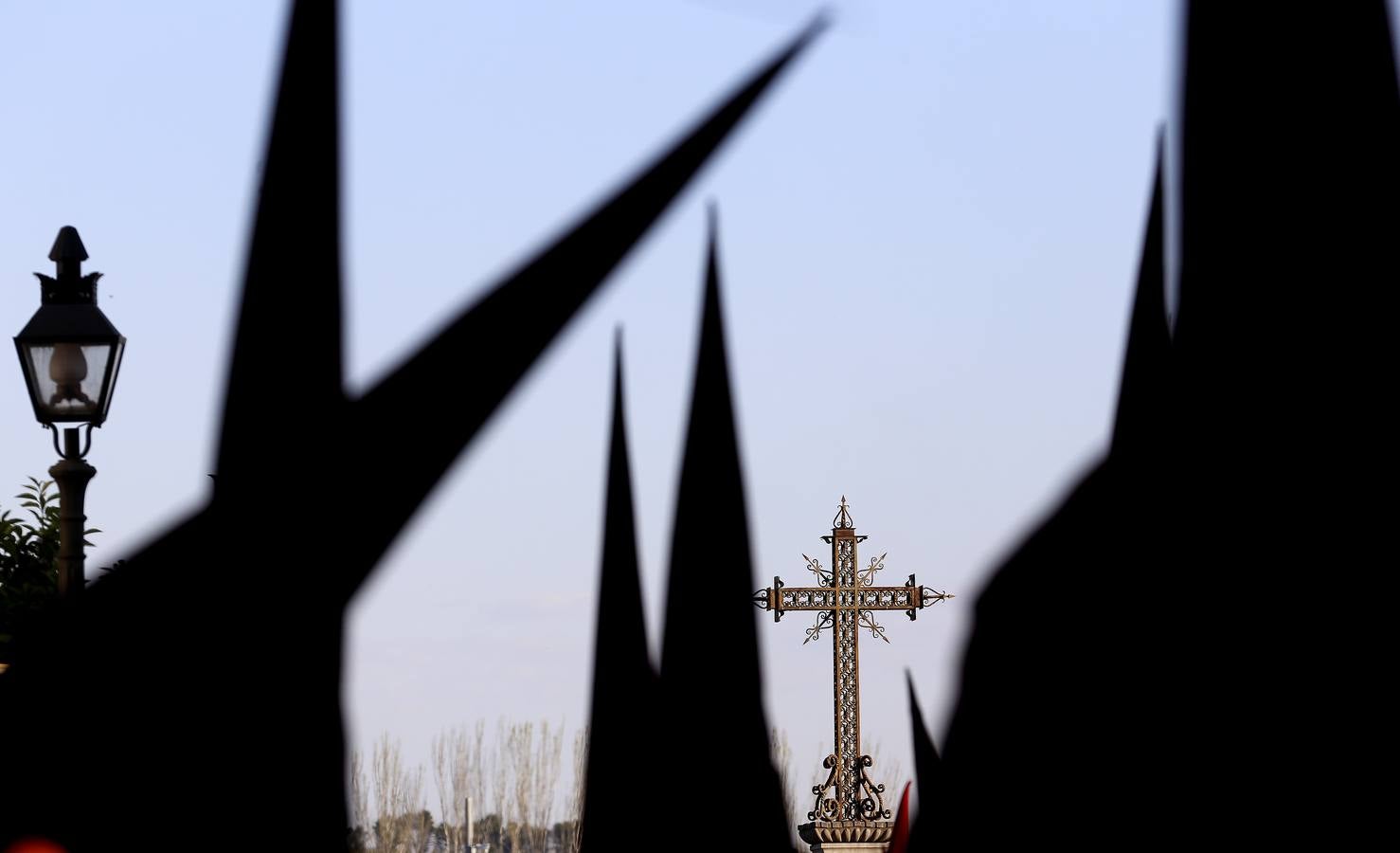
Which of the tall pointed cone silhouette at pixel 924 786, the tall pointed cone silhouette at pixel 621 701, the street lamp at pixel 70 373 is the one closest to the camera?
the tall pointed cone silhouette at pixel 924 786

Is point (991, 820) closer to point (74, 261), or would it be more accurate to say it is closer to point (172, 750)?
point (172, 750)

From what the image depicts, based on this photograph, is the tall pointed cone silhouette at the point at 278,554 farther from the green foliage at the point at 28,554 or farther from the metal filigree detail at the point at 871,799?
the metal filigree detail at the point at 871,799

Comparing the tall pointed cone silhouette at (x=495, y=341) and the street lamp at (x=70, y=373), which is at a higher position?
the street lamp at (x=70, y=373)

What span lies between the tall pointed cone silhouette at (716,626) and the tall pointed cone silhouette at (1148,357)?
26.3 inches

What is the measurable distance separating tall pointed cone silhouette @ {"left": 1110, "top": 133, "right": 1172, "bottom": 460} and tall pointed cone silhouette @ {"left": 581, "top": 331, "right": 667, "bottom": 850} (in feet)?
2.76

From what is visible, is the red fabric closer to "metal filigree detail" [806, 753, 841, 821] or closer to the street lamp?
the street lamp

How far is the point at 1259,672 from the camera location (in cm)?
220

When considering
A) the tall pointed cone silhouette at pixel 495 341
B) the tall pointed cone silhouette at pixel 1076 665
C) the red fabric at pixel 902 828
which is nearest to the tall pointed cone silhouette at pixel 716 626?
the tall pointed cone silhouette at pixel 1076 665

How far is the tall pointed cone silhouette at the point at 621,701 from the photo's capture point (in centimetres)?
327

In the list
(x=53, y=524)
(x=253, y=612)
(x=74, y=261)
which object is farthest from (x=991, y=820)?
(x=53, y=524)

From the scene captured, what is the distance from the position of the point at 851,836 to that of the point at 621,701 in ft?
53.2

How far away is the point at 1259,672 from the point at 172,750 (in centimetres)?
117

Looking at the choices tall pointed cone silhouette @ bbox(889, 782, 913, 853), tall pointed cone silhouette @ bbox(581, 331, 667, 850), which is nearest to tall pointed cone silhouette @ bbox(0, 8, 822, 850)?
tall pointed cone silhouette @ bbox(581, 331, 667, 850)

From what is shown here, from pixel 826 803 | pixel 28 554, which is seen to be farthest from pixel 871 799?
pixel 28 554
